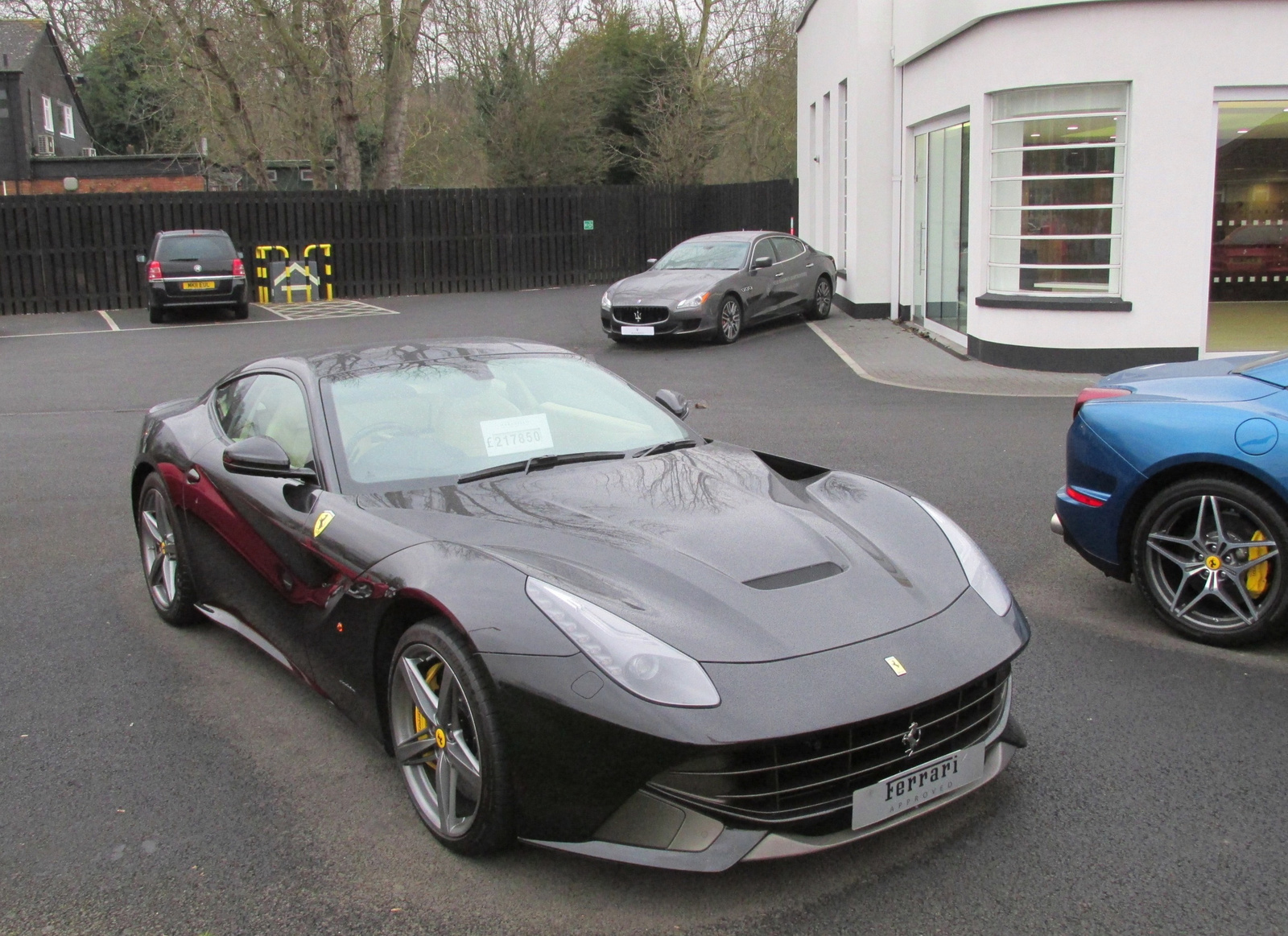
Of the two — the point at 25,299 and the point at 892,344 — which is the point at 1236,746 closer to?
the point at 892,344

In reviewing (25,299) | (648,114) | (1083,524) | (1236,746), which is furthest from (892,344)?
(648,114)

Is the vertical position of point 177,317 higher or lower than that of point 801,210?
lower

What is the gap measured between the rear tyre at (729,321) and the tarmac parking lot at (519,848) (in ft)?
35.8

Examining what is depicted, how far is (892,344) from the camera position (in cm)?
1708

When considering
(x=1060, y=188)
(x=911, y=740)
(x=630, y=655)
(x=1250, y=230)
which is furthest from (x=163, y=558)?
(x=1250, y=230)

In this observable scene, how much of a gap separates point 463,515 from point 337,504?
0.49 m

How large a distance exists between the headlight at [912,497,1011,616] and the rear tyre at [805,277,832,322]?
16333 millimetres

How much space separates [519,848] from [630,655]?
72cm

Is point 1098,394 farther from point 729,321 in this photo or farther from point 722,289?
point 729,321

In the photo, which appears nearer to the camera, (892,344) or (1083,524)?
(1083,524)

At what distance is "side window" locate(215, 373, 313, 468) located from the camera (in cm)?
465

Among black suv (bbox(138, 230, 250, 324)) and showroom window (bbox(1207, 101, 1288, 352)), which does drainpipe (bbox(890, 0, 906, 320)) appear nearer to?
showroom window (bbox(1207, 101, 1288, 352))

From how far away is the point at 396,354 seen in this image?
502 cm

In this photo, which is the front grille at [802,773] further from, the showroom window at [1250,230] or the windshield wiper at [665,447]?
the showroom window at [1250,230]
